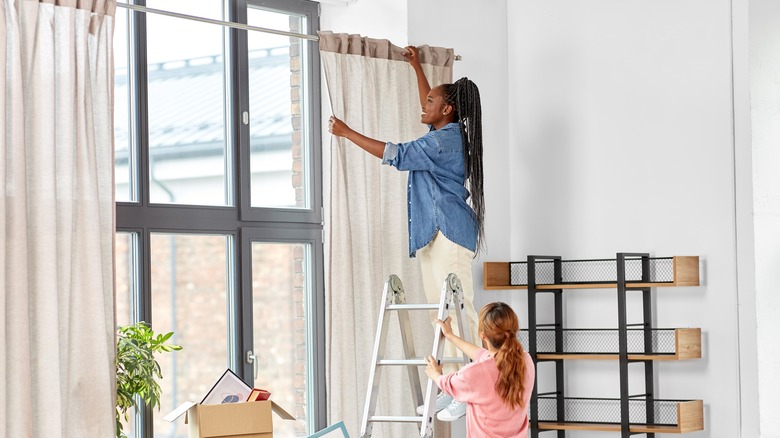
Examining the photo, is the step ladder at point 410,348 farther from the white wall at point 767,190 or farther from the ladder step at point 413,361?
the white wall at point 767,190

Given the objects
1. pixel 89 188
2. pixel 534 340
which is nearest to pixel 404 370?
pixel 534 340

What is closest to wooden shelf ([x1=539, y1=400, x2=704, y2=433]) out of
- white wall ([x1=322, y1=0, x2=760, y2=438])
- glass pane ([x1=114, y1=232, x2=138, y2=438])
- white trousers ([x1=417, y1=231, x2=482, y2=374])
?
white wall ([x1=322, y1=0, x2=760, y2=438])

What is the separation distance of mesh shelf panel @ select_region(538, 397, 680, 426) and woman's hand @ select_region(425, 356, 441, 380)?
117 centimetres

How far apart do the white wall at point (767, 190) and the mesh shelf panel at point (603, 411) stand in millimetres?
371

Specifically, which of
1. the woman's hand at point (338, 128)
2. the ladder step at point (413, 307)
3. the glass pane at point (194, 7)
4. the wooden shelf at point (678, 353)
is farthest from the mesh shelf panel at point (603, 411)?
the glass pane at point (194, 7)

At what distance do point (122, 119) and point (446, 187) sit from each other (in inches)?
50.4

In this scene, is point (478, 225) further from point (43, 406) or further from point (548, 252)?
point (43, 406)

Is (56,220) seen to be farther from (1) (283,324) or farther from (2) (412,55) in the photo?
(2) (412,55)

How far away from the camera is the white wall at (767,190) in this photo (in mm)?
4152

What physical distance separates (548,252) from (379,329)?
49.9 inches

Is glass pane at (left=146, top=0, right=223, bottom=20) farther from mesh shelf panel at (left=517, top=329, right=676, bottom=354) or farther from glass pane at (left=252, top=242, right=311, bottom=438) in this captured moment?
mesh shelf panel at (left=517, top=329, right=676, bottom=354)

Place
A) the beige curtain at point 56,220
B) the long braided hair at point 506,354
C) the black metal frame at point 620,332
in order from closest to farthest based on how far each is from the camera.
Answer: the beige curtain at point 56,220 < the long braided hair at point 506,354 < the black metal frame at point 620,332

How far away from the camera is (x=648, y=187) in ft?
14.8

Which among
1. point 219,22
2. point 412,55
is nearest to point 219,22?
point 219,22
